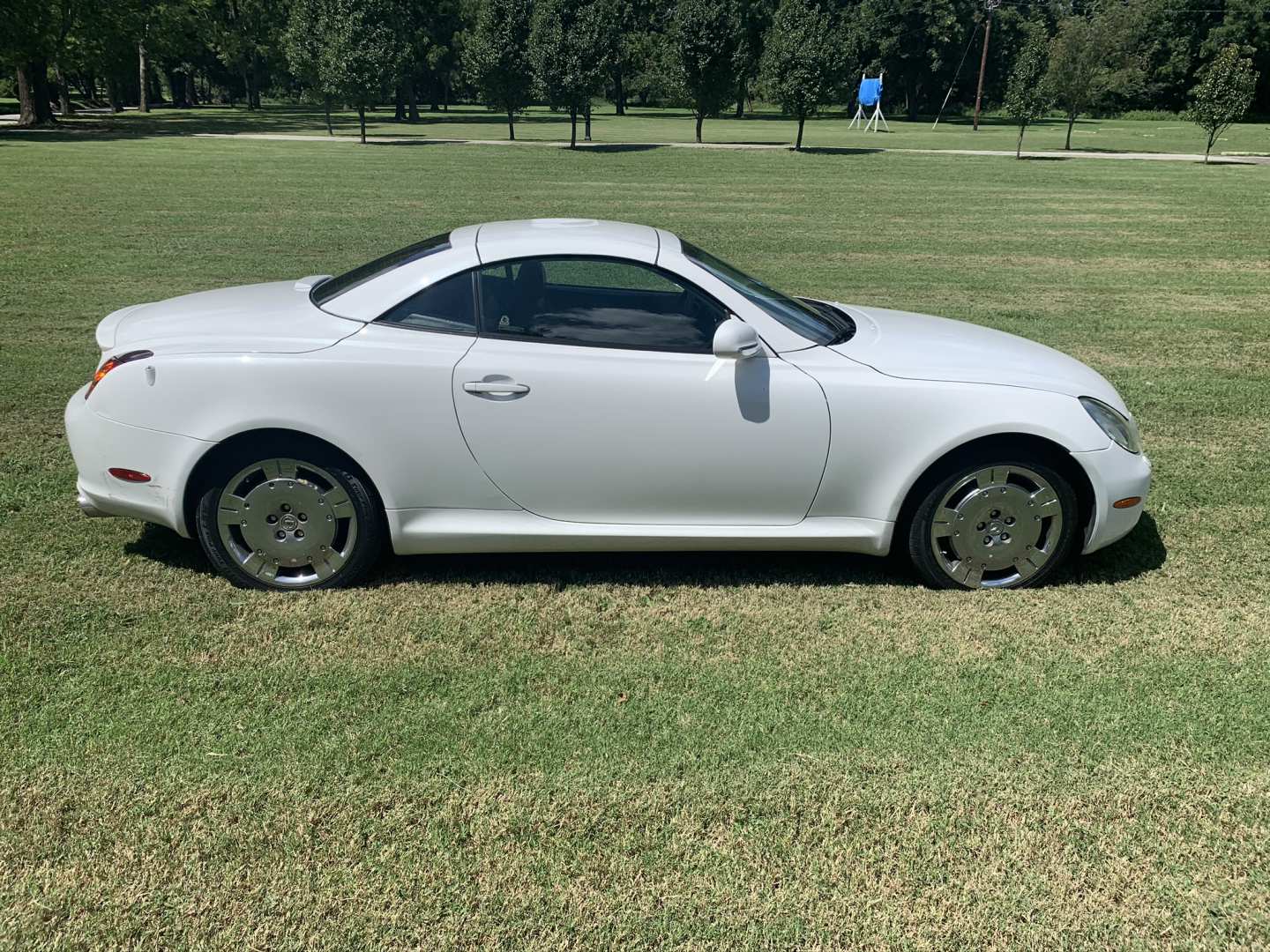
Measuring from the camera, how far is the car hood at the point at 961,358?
400 cm

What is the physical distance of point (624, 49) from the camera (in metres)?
41.8

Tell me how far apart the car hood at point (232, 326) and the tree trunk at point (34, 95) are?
165ft

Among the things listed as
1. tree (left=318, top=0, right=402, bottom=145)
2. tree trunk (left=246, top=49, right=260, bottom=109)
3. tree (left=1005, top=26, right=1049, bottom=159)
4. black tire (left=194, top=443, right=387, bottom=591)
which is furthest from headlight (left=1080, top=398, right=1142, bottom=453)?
tree trunk (left=246, top=49, right=260, bottom=109)

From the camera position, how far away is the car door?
12.5 feet

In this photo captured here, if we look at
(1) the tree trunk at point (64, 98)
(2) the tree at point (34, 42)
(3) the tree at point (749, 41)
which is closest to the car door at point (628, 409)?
(3) the tree at point (749, 41)

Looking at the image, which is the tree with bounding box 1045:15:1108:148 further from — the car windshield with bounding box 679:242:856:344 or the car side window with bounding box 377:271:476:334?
the car side window with bounding box 377:271:476:334

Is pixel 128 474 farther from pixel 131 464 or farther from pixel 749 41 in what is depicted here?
pixel 749 41

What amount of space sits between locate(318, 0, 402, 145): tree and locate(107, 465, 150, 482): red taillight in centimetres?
4280

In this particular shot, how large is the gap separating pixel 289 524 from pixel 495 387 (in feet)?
3.52

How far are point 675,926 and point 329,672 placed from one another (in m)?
1.70

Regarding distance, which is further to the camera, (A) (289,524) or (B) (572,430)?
(A) (289,524)

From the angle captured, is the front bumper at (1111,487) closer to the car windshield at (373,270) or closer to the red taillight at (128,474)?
the car windshield at (373,270)

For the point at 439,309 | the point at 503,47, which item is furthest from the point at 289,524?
the point at 503,47

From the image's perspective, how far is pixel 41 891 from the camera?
8.33 feet
